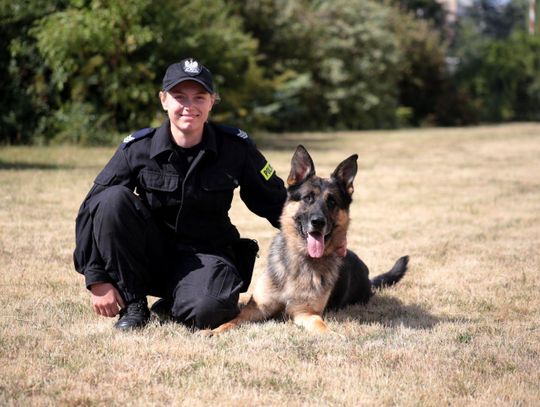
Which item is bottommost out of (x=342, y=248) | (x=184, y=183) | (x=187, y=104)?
(x=342, y=248)

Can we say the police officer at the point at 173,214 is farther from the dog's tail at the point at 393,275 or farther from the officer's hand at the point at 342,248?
the dog's tail at the point at 393,275

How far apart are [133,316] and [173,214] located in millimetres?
709

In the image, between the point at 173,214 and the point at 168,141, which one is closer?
the point at 168,141

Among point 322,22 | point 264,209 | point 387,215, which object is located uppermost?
point 322,22

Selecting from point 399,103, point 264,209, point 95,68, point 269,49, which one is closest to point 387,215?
point 264,209

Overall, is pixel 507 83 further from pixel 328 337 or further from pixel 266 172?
pixel 328 337

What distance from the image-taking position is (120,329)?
14.3 ft

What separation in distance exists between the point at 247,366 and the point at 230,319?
935mm

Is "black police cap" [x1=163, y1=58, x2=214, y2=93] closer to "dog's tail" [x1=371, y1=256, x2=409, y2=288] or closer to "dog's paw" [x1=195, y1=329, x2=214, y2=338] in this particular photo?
"dog's paw" [x1=195, y1=329, x2=214, y2=338]

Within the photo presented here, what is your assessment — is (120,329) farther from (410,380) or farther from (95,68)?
(95,68)

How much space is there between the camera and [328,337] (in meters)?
4.32

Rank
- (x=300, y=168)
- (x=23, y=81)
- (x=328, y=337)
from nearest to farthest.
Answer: (x=328, y=337) < (x=300, y=168) < (x=23, y=81)

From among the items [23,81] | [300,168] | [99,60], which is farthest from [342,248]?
[23,81]

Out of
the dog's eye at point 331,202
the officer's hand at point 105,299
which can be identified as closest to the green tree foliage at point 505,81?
the dog's eye at point 331,202
